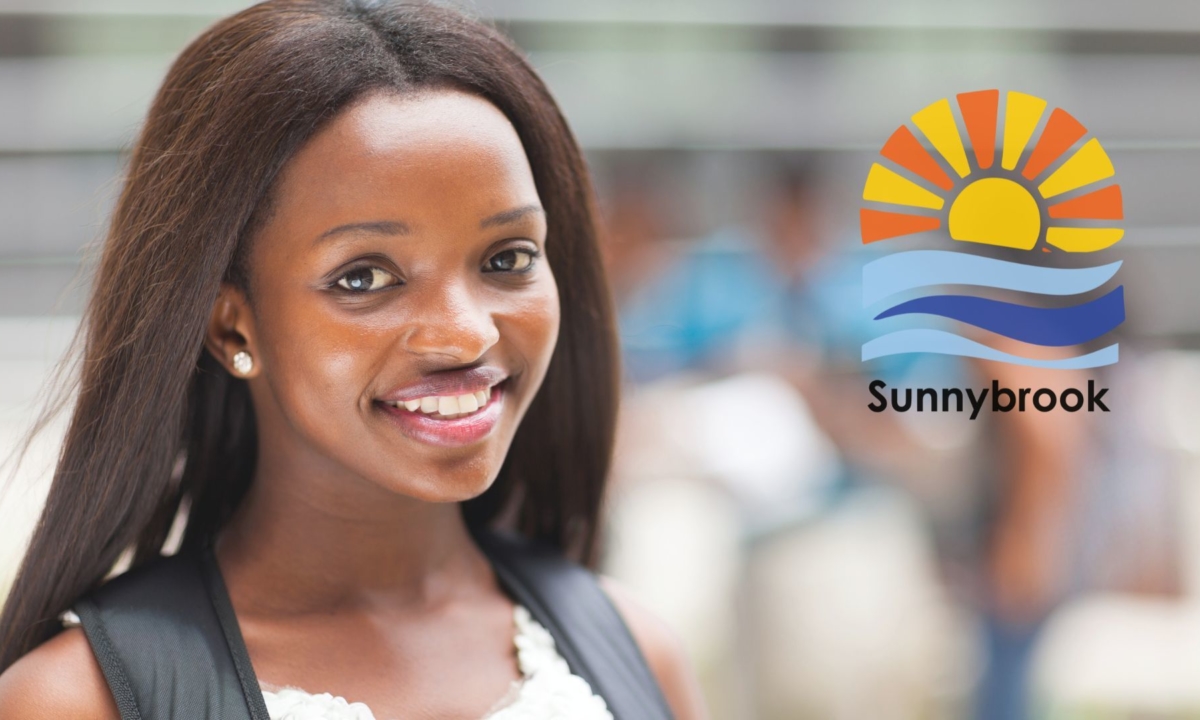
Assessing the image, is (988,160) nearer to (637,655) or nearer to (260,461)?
(637,655)

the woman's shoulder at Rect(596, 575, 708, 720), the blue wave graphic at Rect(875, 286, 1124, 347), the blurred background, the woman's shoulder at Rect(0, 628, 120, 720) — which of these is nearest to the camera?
the woman's shoulder at Rect(0, 628, 120, 720)

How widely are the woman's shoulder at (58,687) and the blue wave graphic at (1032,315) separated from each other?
170cm

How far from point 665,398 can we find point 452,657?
210 centimetres

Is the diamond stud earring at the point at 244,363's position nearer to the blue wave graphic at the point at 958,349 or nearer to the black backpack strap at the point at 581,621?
the black backpack strap at the point at 581,621

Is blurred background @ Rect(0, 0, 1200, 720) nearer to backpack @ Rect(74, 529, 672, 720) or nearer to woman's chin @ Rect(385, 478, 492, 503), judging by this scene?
backpack @ Rect(74, 529, 672, 720)

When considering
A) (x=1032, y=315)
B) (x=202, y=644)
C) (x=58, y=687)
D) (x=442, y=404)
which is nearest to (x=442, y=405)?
(x=442, y=404)

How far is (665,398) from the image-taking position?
3479 mm

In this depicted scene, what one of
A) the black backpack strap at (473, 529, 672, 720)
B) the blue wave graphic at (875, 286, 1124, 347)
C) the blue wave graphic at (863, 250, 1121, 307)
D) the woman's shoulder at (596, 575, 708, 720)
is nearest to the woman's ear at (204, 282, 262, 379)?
the black backpack strap at (473, 529, 672, 720)

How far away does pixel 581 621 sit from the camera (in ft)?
5.07

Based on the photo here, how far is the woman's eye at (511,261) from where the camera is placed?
53.4 inches

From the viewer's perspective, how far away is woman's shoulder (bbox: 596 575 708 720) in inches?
63.1

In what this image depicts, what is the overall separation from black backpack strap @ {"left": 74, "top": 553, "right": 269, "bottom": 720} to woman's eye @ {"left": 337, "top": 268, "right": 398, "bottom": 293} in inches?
14.1

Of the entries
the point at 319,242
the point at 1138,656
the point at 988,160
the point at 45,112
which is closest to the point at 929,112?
the point at 988,160

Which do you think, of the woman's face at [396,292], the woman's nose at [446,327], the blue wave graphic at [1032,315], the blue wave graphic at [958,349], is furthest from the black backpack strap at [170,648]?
the blue wave graphic at [1032,315]
